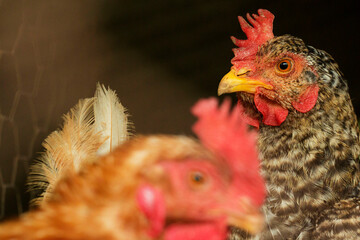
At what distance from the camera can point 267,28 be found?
163 cm

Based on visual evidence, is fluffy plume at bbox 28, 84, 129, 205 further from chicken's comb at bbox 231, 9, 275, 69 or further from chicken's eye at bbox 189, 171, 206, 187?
chicken's eye at bbox 189, 171, 206, 187

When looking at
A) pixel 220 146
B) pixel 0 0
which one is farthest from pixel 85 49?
pixel 220 146

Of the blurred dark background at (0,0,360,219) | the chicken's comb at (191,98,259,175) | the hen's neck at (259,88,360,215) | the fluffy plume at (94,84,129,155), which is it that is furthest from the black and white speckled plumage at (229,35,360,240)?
the blurred dark background at (0,0,360,219)

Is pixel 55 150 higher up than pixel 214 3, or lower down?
lower down

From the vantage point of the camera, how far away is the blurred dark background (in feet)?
6.44

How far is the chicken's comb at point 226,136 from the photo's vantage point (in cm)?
73

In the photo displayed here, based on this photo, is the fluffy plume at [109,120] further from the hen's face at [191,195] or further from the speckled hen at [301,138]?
the hen's face at [191,195]

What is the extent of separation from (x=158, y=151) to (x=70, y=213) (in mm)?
176

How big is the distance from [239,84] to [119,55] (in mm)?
1003

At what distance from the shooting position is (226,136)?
76 centimetres

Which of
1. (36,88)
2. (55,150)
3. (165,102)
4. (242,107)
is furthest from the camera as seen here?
(165,102)

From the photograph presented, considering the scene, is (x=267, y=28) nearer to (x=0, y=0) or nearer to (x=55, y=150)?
(x=55, y=150)

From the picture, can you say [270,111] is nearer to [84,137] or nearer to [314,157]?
[314,157]

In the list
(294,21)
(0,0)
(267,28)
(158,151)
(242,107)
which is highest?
(294,21)
